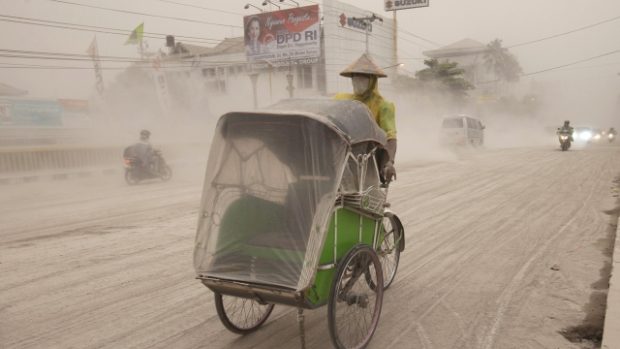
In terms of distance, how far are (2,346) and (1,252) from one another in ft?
10.8

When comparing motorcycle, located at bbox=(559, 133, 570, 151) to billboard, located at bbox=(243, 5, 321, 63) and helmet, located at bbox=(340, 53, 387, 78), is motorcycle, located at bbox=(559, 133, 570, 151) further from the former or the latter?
helmet, located at bbox=(340, 53, 387, 78)

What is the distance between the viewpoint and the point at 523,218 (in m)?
7.91

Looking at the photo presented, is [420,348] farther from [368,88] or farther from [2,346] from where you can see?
[2,346]

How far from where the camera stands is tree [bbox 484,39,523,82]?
78438 mm

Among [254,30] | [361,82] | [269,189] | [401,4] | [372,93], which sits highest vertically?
[401,4]

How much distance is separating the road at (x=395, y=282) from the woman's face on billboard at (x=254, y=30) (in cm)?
2929

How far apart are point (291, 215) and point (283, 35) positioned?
113 ft

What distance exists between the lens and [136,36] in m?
37.6

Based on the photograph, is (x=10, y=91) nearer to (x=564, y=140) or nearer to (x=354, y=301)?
(x=564, y=140)

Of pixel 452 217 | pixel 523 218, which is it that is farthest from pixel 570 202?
pixel 452 217

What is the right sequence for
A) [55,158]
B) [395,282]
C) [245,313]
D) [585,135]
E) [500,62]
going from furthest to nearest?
1. [500,62]
2. [585,135]
3. [55,158]
4. [395,282]
5. [245,313]

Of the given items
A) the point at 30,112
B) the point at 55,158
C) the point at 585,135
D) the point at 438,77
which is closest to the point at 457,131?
the point at 585,135

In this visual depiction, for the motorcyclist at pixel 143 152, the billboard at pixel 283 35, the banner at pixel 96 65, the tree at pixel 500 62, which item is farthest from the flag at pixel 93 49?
the tree at pixel 500 62

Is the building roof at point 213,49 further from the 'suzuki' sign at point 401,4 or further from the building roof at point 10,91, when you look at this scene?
Answer: the building roof at point 10,91
